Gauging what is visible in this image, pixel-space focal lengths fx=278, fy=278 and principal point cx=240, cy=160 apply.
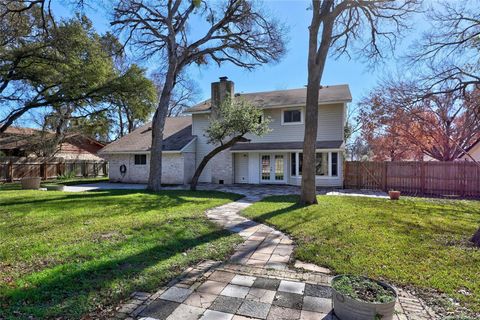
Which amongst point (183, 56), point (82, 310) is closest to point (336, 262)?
point (82, 310)

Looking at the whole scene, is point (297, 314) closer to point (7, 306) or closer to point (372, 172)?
point (7, 306)

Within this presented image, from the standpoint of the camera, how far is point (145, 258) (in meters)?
4.55

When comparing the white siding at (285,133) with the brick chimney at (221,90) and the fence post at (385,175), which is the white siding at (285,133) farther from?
the fence post at (385,175)

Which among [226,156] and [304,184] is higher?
[226,156]

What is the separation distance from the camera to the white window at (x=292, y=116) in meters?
17.4

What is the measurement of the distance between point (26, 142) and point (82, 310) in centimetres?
2996

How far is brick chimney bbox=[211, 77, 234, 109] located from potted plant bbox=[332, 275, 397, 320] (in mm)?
16550

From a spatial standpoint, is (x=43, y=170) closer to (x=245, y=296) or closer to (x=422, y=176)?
(x=245, y=296)

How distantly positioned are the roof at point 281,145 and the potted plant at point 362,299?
1320 cm

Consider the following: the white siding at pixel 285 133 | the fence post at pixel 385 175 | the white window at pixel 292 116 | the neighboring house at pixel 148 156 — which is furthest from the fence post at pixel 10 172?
the fence post at pixel 385 175

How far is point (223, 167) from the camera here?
19062 mm

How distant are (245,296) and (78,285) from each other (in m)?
2.12

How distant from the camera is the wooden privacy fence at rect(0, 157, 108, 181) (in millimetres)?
22172

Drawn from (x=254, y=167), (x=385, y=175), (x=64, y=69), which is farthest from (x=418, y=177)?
(x=64, y=69)
